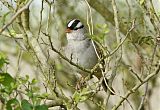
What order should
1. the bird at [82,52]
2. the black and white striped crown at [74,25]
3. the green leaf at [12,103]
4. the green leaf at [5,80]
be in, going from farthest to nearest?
the black and white striped crown at [74,25], the bird at [82,52], the green leaf at [5,80], the green leaf at [12,103]

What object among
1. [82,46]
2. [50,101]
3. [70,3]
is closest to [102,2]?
[70,3]

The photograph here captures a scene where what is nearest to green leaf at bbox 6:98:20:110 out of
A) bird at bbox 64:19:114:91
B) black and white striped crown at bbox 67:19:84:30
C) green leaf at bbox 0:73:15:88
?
green leaf at bbox 0:73:15:88

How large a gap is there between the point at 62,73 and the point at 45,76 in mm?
2902

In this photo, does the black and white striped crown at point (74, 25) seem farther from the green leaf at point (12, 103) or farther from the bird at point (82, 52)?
the green leaf at point (12, 103)

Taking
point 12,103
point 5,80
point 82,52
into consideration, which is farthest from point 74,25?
point 12,103

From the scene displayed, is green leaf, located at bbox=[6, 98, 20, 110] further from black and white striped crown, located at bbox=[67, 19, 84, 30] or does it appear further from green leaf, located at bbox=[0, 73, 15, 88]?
black and white striped crown, located at bbox=[67, 19, 84, 30]

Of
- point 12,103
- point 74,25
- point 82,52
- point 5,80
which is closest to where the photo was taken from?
point 12,103

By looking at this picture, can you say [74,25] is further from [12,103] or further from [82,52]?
[12,103]

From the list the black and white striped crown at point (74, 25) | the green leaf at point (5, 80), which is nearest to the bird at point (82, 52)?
the black and white striped crown at point (74, 25)

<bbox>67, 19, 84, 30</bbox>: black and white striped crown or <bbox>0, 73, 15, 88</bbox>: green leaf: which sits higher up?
<bbox>67, 19, 84, 30</bbox>: black and white striped crown

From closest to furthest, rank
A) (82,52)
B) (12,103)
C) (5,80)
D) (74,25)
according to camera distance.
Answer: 1. (12,103)
2. (5,80)
3. (82,52)
4. (74,25)

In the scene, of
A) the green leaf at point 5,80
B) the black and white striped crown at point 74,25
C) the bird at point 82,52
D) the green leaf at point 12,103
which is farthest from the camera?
the black and white striped crown at point 74,25

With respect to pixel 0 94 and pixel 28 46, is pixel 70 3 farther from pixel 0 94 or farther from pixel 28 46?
pixel 0 94

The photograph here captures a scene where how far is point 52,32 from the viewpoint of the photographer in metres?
6.40
